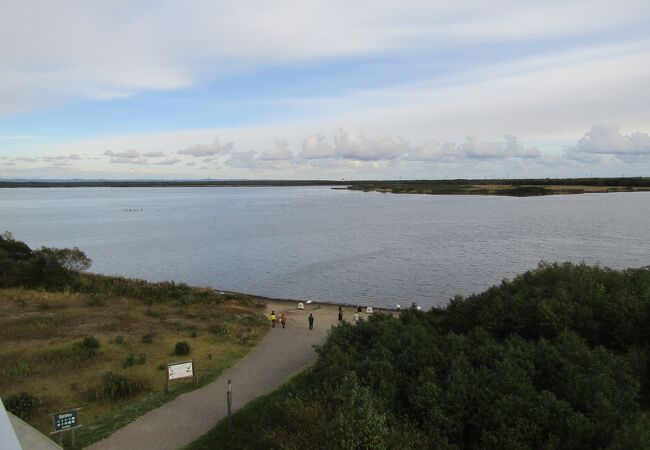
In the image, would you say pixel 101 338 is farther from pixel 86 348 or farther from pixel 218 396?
pixel 218 396

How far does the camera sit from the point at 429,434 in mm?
9500

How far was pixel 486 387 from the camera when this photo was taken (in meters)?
10.3

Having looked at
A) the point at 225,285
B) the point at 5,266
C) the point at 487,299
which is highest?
the point at 487,299

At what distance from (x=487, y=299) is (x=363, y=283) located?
2293 centimetres

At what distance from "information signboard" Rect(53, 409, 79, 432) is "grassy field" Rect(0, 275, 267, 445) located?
876 millimetres

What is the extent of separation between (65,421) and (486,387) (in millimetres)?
9845

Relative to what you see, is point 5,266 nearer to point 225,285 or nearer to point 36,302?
point 36,302

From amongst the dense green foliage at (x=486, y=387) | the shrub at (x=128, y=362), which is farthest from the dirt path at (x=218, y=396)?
the shrub at (x=128, y=362)

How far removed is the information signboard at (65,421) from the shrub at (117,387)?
12.6 feet

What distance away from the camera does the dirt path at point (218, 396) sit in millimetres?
12195

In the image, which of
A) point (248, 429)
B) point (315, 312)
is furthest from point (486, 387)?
point (315, 312)

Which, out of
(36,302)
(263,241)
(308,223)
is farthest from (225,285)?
(308,223)

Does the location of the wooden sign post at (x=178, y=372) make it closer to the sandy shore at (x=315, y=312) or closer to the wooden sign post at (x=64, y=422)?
the wooden sign post at (x=64, y=422)

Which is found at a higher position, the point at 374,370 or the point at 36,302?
the point at 374,370
